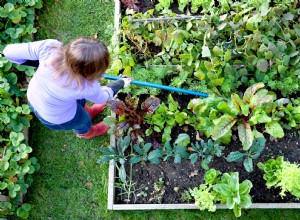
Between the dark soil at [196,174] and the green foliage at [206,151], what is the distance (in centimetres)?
19

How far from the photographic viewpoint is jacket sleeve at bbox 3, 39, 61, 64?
3080mm

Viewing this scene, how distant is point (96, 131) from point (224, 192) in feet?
4.66

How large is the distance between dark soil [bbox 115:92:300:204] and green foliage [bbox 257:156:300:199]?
0.14 metres

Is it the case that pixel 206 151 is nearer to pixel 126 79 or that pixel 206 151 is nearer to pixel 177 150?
pixel 177 150

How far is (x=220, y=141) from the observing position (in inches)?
155

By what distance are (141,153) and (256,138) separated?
105cm

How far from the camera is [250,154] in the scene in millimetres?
3779

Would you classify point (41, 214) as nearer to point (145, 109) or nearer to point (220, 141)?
point (145, 109)

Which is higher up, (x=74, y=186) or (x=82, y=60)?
(x=82, y=60)

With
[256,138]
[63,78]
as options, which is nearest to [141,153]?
[256,138]

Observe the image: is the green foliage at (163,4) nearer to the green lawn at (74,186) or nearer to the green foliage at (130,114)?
the green lawn at (74,186)

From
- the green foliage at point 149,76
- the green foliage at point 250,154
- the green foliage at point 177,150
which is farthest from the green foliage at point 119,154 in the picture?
the green foliage at point 250,154

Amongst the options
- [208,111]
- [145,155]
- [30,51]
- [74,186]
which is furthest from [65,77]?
[74,186]

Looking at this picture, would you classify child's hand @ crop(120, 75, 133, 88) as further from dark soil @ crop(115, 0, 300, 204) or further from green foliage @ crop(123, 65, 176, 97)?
dark soil @ crop(115, 0, 300, 204)
